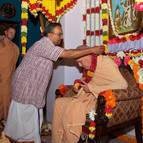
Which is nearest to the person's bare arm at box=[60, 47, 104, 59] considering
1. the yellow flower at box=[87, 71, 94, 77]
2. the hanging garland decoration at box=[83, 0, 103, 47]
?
the yellow flower at box=[87, 71, 94, 77]

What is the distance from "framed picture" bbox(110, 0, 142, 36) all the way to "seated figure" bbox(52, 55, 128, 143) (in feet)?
2.26

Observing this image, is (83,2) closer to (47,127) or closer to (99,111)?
(47,127)

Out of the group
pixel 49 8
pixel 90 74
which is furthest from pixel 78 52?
pixel 49 8

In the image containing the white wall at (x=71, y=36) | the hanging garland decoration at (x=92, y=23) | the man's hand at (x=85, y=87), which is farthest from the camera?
the white wall at (x=71, y=36)

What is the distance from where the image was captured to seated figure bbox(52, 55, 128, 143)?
347 centimetres

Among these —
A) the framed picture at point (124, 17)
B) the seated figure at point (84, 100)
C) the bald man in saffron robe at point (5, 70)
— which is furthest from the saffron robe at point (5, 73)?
the framed picture at point (124, 17)

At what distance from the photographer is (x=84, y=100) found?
3627 mm

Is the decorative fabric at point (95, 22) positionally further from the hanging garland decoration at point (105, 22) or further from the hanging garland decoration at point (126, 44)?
the hanging garland decoration at point (126, 44)

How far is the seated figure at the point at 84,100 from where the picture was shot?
11.4 feet

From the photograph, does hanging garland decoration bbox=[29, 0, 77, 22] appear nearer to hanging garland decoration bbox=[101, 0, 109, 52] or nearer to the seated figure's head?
hanging garland decoration bbox=[101, 0, 109, 52]

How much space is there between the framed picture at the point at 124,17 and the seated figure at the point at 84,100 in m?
0.69

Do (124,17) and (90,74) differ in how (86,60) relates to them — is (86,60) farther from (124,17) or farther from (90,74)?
(124,17)

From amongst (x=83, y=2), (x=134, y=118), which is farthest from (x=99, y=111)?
(x=83, y=2)

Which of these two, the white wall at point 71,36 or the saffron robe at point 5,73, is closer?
the white wall at point 71,36
